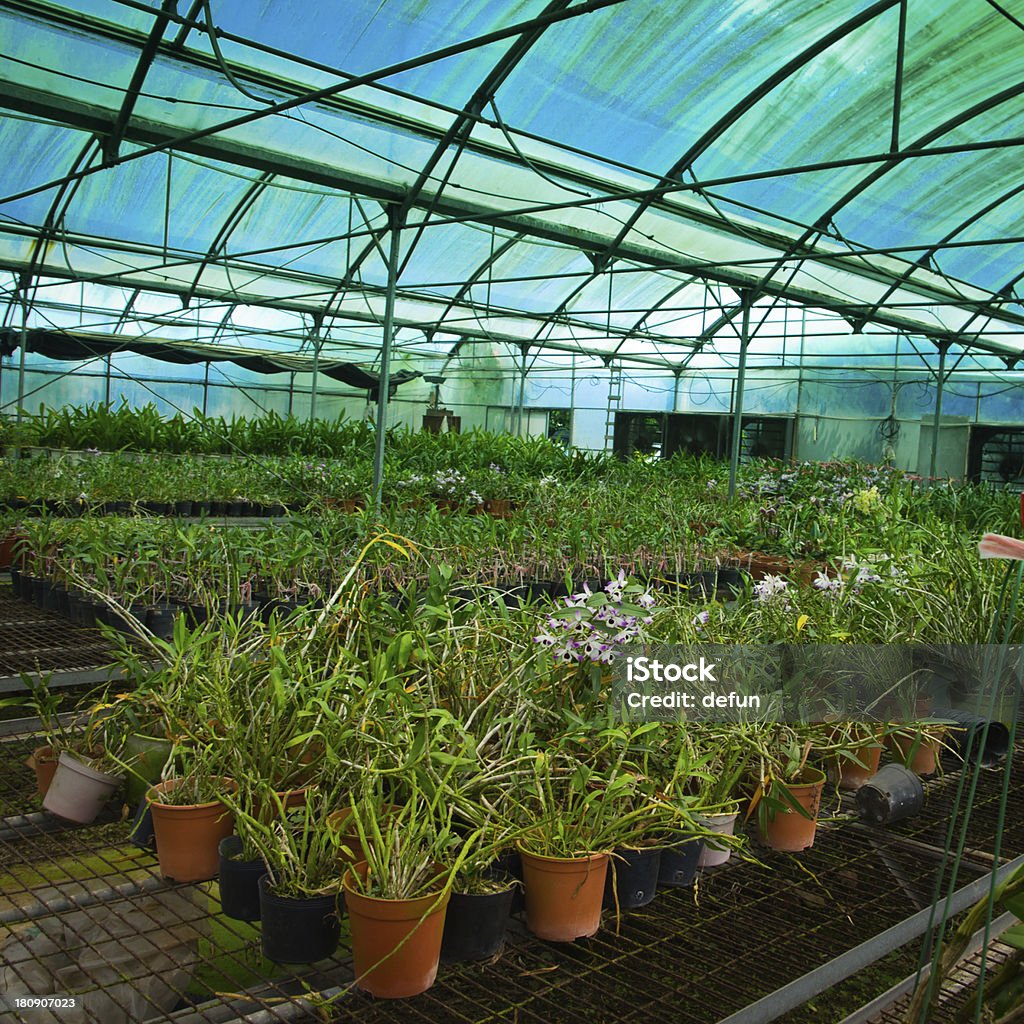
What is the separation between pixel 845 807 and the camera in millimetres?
2133

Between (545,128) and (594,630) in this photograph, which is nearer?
(594,630)

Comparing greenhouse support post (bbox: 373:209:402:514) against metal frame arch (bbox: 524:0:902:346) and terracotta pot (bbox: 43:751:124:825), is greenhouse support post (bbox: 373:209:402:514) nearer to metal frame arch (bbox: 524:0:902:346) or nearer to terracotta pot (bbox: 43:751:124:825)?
metal frame arch (bbox: 524:0:902:346)

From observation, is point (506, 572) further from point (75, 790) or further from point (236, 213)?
point (236, 213)

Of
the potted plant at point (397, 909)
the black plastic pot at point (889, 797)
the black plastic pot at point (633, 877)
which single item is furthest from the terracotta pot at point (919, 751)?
the potted plant at point (397, 909)

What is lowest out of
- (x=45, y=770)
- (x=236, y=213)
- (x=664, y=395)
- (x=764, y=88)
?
(x=45, y=770)

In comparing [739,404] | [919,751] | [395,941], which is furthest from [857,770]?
[739,404]

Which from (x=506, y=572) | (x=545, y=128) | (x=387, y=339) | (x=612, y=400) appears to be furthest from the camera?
(x=612, y=400)

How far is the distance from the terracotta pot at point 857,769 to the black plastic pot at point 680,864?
632 millimetres

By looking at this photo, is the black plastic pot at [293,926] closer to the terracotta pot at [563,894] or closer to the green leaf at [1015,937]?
the terracotta pot at [563,894]

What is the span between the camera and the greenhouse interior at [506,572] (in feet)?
4.93

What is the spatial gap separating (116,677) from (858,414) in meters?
13.7

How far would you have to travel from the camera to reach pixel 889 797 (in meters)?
1.99

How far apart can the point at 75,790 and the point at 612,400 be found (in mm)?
16476

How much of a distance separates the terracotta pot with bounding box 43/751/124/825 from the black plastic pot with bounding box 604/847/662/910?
1026 millimetres
